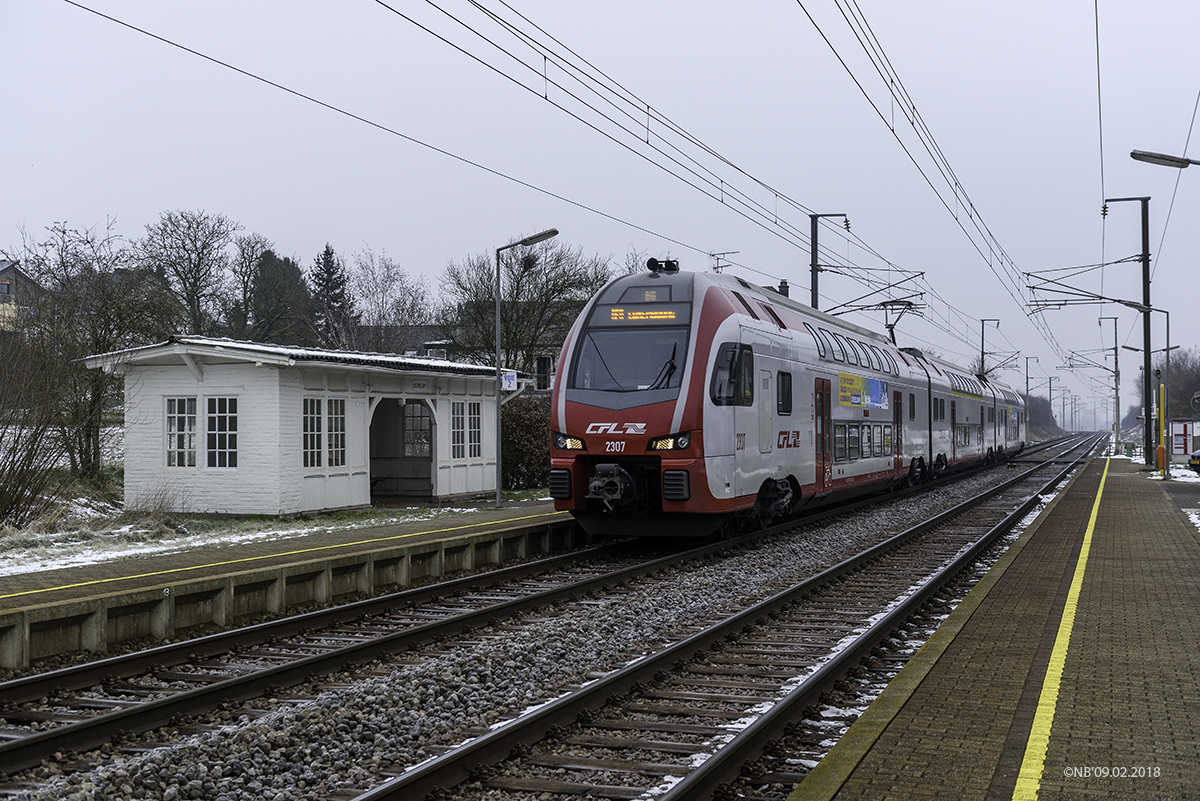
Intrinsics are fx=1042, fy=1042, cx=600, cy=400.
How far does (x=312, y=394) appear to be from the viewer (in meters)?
18.5

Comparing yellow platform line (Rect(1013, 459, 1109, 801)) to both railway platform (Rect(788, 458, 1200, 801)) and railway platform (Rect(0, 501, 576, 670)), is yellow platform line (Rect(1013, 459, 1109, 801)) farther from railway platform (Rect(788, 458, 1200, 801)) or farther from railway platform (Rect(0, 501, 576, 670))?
railway platform (Rect(0, 501, 576, 670))

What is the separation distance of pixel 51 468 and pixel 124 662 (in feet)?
38.2

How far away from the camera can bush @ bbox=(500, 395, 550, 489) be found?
26.2m

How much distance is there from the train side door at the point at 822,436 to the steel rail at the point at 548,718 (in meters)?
7.28

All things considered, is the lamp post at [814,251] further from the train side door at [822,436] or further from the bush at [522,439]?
the train side door at [822,436]

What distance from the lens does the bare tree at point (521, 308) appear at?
39938mm

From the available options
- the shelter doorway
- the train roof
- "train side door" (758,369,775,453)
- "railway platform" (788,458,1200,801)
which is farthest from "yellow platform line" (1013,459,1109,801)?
the shelter doorway

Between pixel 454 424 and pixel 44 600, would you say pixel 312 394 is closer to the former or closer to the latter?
pixel 454 424

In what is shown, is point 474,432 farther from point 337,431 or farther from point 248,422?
point 248,422

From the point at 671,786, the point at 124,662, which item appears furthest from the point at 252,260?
the point at 671,786

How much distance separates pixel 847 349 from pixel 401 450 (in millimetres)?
9814

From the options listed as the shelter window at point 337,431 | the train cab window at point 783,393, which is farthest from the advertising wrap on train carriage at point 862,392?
the shelter window at point 337,431

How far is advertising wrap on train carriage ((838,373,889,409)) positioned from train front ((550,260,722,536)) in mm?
6099

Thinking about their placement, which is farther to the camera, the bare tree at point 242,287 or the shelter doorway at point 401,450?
the bare tree at point 242,287
